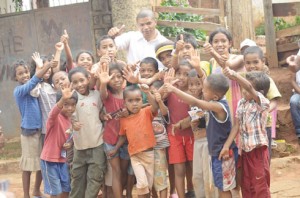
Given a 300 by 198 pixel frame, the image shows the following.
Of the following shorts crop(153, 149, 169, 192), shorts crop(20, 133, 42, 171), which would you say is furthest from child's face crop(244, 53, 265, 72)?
shorts crop(20, 133, 42, 171)

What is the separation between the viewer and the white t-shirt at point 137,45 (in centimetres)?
586

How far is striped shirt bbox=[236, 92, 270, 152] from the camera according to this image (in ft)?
15.5

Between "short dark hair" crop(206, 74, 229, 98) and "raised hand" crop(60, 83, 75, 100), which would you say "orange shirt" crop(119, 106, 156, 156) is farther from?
"short dark hair" crop(206, 74, 229, 98)

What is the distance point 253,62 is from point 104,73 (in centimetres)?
128

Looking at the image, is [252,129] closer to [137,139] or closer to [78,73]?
[137,139]

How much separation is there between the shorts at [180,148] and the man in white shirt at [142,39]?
31.4 inches

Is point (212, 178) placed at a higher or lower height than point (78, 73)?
lower

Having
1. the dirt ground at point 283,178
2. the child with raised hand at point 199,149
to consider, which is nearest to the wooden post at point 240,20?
the dirt ground at point 283,178

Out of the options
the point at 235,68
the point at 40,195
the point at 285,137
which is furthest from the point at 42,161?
the point at 285,137

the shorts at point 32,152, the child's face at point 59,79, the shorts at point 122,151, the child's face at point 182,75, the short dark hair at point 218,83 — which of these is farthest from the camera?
Answer: the shorts at point 32,152

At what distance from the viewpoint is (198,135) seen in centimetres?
507

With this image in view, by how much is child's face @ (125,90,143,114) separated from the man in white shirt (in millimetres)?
635

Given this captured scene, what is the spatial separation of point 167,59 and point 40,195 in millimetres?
2077

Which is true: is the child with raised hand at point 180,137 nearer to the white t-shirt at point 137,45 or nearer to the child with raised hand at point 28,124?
the white t-shirt at point 137,45
